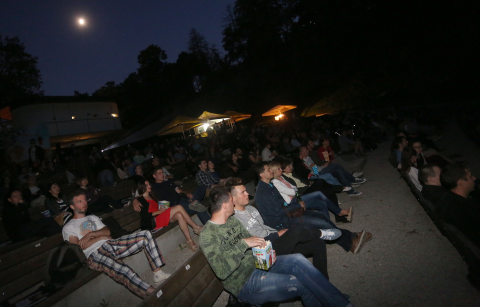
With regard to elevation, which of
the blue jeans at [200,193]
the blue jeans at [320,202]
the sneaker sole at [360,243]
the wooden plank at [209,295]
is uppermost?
the blue jeans at [200,193]

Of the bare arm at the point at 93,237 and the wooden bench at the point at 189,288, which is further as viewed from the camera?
the bare arm at the point at 93,237

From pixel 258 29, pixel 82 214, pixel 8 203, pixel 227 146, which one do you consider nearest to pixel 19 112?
pixel 227 146

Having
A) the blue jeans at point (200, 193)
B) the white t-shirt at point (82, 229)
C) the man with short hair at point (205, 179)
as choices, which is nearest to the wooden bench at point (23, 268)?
the white t-shirt at point (82, 229)

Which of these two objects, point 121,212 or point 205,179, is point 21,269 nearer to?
point 121,212

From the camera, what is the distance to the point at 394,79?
77.2 ft

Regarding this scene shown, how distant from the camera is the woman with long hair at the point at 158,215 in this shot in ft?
16.1

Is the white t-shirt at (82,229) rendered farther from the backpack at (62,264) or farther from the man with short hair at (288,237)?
the man with short hair at (288,237)

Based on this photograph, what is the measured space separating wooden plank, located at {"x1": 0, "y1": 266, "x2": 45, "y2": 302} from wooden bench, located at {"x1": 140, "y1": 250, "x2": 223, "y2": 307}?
252 cm

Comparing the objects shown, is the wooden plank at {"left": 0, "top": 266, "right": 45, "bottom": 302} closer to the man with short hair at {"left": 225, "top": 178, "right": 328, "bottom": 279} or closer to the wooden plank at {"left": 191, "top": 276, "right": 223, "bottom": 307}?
the wooden plank at {"left": 191, "top": 276, "right": 223, "bottom": 307}

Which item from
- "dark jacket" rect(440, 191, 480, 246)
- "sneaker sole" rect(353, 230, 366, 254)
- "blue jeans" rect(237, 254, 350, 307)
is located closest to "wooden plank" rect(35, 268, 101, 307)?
"blue jeans" rect(237, 254, 350, 307)

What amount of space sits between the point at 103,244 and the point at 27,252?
126 centimetres

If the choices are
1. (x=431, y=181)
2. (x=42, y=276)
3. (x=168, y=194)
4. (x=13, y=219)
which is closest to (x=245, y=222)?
(x=431, y=181)

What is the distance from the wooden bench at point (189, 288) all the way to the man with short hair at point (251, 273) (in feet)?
0.97

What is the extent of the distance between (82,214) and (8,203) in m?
2.11
